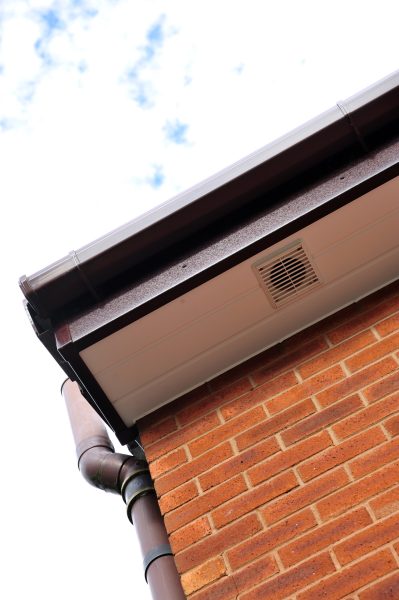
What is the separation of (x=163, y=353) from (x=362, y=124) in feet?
3.74

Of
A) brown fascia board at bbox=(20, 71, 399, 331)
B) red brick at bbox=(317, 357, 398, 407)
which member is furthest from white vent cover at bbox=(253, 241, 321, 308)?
red brick at bbox=(317, 357, 398, 407)

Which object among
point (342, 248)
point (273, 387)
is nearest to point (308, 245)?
point (342, 248)

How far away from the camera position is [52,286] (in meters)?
2.58

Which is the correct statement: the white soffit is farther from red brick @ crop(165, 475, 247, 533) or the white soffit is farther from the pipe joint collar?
red brick @ crop(165, 475, 247, 533)

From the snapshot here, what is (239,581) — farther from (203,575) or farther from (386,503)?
(386,503)

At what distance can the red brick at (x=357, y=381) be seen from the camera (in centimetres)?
246

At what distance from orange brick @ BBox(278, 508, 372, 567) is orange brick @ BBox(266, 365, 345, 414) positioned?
1.61 feet

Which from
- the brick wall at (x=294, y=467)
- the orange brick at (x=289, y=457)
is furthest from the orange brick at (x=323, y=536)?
the orange brick at (x=289, y=457)

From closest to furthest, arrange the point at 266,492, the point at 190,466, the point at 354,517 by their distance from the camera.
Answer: the point at 354,517 → the point at 266,492 → the point at 190,466

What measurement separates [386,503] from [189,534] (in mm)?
663

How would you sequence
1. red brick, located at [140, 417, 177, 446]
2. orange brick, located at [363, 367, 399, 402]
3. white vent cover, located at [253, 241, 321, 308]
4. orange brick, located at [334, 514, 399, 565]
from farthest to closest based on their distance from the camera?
red brick, located at [140, 417, 177, 446] < white vent cover, located at [253, 241, 321, 308] < orange brick, located at [363, 367, 399, 402] < orange brick, located at [334, 514, 399, 565]

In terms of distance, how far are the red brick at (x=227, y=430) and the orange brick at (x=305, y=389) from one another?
0.05 m

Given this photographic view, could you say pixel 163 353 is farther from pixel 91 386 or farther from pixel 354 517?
pixel 354 517

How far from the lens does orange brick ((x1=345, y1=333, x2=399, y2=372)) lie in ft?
8.27
